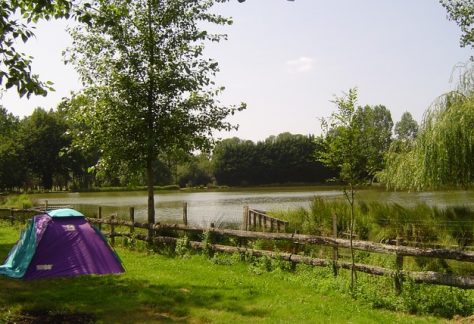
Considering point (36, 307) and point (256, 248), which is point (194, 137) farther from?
point (36, 307)

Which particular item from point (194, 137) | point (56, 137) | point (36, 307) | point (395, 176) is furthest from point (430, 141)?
point (56, 137)

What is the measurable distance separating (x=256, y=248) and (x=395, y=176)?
24.3ft

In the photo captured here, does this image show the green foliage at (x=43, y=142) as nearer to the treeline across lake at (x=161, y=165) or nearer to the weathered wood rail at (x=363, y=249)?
the treeline across lake at (x=161, y=165)

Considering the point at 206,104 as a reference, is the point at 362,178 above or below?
below

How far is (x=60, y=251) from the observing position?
1012 centimetres

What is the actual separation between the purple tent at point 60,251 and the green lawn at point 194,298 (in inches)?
11.9

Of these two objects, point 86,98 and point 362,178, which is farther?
point 86,98

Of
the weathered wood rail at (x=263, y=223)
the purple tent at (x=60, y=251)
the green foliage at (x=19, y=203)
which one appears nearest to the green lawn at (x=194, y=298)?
the purple tent at (x=60, y=251)

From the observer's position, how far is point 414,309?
7.90 metres

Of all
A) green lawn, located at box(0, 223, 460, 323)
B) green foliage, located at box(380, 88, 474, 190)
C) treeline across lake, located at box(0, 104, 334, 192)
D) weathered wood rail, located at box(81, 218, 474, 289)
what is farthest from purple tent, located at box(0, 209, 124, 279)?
treeline across lake, located at box(0, 104, 334, 192)

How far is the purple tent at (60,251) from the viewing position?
9.83 metres

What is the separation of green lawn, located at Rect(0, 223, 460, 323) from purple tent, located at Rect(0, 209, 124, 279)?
0.99 feet

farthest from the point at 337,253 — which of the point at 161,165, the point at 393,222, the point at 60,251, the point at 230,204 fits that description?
the point at 161,165

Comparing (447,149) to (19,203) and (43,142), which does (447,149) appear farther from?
(43,142)
